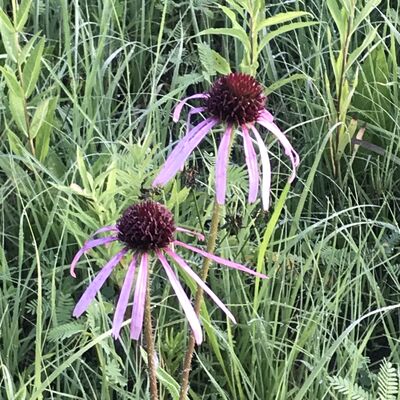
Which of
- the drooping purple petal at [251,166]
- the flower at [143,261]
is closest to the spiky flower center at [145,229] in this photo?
the flower at [143,261]

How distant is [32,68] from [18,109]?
0.07 meters

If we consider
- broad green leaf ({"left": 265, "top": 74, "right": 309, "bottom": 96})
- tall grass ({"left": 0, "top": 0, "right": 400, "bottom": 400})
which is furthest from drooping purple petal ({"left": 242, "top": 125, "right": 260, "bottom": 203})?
broad green leaf ({"left": 265, "top": 74, "right": 309, "bottom": 96})

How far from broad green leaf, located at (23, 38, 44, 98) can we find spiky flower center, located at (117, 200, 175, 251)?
0.57m

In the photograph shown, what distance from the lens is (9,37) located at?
1.28 m

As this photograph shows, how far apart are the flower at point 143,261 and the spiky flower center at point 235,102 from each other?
0.40 feet

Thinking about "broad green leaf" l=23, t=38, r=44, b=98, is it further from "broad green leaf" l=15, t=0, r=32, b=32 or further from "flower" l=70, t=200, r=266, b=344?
"flower" l=70, t=200, r=266, b=344

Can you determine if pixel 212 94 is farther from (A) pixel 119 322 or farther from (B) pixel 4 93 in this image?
(B) pixel 4 93

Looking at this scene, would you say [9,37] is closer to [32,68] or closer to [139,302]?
[32,68]

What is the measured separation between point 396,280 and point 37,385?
582mm

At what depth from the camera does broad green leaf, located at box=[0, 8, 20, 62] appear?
1.26m

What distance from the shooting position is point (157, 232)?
77cm

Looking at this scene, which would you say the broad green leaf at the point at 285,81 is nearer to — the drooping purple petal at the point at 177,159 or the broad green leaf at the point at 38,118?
the broad green leaf at the point at 38,118

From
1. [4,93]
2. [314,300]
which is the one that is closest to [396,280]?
[314,300]

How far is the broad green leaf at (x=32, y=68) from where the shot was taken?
1.29 meters
